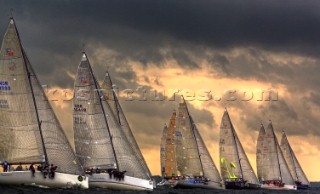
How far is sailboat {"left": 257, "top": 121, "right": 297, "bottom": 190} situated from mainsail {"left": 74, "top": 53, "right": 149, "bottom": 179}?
2106 inches

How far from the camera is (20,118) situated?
7138 cm

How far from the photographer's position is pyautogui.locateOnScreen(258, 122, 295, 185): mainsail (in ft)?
430

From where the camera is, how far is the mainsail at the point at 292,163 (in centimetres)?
14327

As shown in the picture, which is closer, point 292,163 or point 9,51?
point 9,51

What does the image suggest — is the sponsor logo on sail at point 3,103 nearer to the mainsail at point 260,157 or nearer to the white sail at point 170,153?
the white sail at point 170,153

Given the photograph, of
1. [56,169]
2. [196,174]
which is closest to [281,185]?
[196,174]

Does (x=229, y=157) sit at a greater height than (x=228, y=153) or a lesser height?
lesser

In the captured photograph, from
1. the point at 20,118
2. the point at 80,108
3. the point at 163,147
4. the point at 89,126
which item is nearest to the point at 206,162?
the point at 163,147

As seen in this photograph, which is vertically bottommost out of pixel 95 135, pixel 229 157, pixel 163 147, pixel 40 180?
pixel 40 180

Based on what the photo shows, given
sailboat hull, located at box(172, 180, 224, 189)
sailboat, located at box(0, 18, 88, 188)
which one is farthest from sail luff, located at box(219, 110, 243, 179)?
sailboat, located at box(0, 18, 88, 188)

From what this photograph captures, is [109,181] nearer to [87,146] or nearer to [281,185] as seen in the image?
[87,146]

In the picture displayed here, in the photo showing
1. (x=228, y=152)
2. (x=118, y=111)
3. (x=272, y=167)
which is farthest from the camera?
(x=272, y=167)

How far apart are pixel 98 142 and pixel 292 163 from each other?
71567 mm

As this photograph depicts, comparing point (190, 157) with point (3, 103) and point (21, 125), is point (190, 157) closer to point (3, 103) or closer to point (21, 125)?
point (21, 125)
